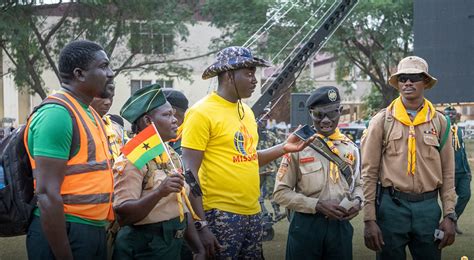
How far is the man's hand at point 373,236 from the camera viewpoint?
5.58m

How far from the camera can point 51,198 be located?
355 cm

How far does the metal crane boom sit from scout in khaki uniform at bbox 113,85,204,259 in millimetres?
6794

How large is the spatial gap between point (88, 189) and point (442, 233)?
2.91 m

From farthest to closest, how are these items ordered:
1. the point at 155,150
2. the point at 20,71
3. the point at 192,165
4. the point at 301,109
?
the point at 20,71 < the point at 301,109 < the point at 192,165 < the point at 155,150

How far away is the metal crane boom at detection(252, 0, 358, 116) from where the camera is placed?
11.4m

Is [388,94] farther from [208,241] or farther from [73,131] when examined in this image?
[73,131]

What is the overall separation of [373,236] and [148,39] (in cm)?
1733

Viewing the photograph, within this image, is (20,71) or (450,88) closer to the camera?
(450,88)

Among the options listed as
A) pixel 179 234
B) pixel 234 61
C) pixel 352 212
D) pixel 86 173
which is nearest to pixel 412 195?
pixel 352 212

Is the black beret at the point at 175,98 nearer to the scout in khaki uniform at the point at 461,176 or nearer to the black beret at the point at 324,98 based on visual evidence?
the black beret at the point at 324,98

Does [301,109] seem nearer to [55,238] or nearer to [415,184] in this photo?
[415,184]

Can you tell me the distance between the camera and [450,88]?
362 inches

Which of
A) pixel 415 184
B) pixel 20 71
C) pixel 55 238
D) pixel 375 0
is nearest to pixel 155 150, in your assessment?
pixel 55 238

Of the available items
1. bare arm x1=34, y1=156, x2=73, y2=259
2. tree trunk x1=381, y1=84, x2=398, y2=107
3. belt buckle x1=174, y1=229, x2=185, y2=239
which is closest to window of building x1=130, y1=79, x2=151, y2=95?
tree trunk x1=381, y1=84, x2=398, y2=107
